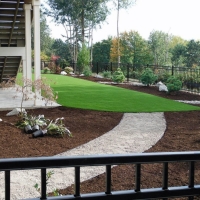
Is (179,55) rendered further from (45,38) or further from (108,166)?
(108,166)

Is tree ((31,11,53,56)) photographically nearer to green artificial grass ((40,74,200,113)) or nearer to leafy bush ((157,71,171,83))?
leafy bush ((157,71,171,83))

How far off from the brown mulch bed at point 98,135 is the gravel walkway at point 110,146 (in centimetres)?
16

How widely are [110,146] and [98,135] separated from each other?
0.89m

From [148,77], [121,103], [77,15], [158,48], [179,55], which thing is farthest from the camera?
[158,48]

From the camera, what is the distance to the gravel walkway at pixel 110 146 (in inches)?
172

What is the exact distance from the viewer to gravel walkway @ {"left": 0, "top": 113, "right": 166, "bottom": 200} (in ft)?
14.4

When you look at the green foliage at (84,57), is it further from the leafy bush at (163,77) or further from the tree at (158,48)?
the tree at (158,48)

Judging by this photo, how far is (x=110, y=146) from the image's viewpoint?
20.6 feet

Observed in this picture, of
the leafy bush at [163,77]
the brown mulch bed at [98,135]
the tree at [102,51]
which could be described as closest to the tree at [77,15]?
the tree at [102,51]

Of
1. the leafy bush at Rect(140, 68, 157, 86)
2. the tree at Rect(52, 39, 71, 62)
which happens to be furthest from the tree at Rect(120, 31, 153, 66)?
the leafy bush at Rect(140, 68, 157, 86)

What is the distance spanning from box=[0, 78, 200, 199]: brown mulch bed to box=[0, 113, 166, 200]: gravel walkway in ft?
0.53

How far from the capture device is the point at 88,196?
1325 millimetres

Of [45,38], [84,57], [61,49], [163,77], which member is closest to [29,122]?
[163,77]

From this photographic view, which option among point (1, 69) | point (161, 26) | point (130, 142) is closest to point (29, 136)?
point (130, 142)
